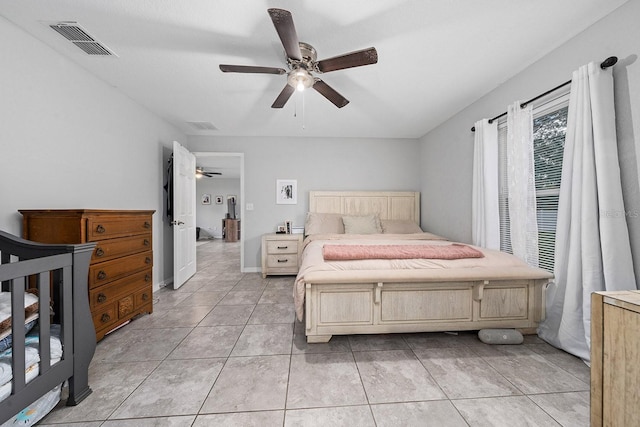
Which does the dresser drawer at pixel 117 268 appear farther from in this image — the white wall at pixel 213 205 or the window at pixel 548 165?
the white wall at pixel 213 205

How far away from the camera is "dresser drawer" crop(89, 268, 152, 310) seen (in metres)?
1.74

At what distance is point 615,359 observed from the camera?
88 centimetres

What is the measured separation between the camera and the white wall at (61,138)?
158 cm

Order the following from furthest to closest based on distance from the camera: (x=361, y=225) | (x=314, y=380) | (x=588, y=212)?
(x=361, y=225), (x=588, y=212), (x=314, y=380)

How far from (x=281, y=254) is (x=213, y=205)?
6316 millimetres

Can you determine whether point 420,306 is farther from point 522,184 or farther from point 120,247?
point 120,247

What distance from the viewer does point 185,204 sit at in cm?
344

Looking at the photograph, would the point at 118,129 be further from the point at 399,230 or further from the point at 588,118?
the point at 588,118

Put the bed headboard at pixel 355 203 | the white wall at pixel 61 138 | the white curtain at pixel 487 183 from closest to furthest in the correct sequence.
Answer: the white wall at pixel 61 138
the white curtain at pixel 487 183
the bed headboard at pixel 355 203

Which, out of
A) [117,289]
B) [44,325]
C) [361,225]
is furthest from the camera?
[361,225]

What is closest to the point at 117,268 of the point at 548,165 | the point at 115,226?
the point at 115,226

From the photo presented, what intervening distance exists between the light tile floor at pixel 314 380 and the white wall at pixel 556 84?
1032 mm

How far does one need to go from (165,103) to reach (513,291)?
4.06 meters

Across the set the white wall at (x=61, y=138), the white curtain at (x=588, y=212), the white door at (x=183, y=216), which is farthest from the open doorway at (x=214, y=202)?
the white curtain at (x=588, y=212)
